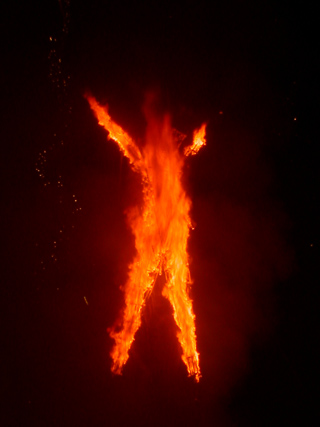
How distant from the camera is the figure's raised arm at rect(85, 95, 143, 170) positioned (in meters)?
3.60

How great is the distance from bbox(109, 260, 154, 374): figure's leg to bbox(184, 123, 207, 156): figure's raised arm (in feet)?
3.16

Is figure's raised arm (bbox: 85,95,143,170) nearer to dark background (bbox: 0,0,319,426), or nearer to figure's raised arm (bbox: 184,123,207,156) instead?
dark background (bbox: 0,0,319,426)

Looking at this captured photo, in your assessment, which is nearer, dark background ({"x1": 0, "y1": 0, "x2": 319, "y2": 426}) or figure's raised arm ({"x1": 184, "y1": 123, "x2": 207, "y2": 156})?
dark background ({"x1": 0, "y1": 0, "x2": 319, "y2": 426})

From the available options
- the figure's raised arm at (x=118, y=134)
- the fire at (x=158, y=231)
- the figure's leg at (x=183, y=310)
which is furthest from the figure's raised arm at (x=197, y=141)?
the figure's leg at (x=183, y=310)

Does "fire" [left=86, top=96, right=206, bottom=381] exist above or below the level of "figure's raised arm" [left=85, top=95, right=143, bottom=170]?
below

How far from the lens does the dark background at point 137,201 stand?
353 cm

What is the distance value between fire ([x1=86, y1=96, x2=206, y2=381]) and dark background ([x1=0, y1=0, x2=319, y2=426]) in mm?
71

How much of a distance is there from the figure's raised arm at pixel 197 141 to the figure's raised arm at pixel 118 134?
392mm

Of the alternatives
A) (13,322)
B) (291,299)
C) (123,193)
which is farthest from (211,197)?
(13,322)

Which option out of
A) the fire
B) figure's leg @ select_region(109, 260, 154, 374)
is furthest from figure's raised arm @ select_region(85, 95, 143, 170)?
figure's leg @ select_region(109, 260, 154, 374)

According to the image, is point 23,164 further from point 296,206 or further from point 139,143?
point 296,206

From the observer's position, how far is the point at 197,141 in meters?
3.65

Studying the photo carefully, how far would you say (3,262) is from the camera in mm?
3498

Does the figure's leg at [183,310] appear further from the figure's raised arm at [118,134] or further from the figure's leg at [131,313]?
the figure's raised arm at [118,134]
